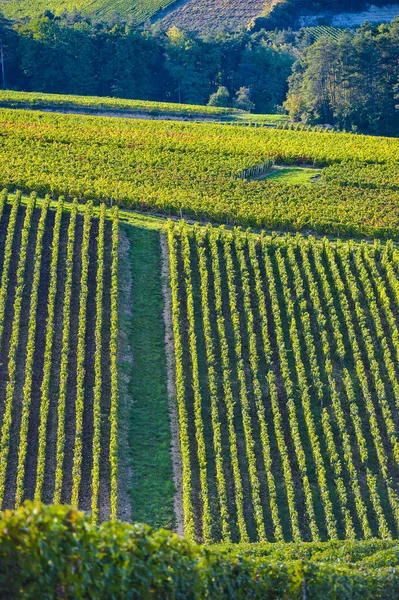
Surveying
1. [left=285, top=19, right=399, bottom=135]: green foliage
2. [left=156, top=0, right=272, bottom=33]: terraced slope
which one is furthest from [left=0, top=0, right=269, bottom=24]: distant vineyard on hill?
[left=285, top=19, right=399, bottom=135]: green foliage

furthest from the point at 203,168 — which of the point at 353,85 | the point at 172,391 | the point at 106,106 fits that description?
the point at 353,85

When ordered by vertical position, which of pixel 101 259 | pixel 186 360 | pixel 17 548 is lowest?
pixel 17 548

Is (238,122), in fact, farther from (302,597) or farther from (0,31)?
(302,597)

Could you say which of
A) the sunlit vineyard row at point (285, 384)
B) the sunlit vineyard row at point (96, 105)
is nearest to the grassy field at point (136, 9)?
the sunlit vineyard row at point (96, 105)

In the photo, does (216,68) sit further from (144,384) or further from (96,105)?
(144,384)

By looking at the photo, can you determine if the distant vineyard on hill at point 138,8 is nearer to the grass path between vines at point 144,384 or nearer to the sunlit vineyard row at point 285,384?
the grass path between vines at point 144,384

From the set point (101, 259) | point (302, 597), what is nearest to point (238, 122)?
point (101, 259)

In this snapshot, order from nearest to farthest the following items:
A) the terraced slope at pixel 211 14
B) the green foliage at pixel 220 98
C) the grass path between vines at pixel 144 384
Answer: the grass path between vines at pixel 144 384, the green foliage at pixel 220 98, the terraced slope at pixel 211 14
